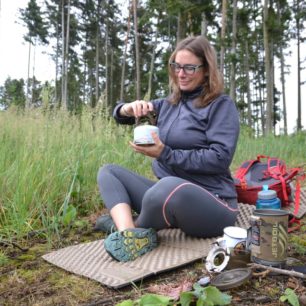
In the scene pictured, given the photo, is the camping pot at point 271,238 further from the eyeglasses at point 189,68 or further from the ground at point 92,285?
the eyeglasses at point 189,68

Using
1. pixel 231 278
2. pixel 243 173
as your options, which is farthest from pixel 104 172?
pixel 231 278

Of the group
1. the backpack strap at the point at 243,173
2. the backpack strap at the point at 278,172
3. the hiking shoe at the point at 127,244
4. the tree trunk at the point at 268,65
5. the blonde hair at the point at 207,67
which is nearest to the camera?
the hiking shoe at the point at 127,244

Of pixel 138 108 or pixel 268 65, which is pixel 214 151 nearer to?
pixel 138 108

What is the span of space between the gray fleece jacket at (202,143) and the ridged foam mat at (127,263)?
0.36 meters

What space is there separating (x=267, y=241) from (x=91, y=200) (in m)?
1.73

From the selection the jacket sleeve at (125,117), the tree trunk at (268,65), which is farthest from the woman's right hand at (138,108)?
the tree trunk at (268,65)

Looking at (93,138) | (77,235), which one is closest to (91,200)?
(77,235)

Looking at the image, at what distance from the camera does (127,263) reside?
5.72 feet

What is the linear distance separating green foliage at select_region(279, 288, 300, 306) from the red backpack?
1195mm

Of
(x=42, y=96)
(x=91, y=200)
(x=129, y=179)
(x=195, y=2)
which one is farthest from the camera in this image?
(x=195, y=2)

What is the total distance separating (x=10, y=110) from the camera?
4.08m

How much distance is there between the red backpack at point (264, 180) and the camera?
7.94 feet

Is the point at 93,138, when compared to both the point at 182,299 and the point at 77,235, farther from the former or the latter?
the point at 182,299

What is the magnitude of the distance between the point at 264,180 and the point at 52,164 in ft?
5.25
